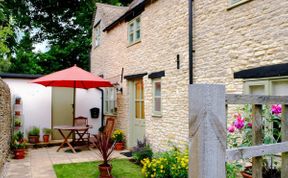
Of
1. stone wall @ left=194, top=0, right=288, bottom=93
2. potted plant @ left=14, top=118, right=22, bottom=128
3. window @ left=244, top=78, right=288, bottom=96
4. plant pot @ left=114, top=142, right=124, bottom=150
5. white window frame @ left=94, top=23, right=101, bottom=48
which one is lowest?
plant pot @ left=114, top=142, right=124, bottom=150

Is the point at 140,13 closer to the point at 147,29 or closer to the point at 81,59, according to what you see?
the point at 147,29

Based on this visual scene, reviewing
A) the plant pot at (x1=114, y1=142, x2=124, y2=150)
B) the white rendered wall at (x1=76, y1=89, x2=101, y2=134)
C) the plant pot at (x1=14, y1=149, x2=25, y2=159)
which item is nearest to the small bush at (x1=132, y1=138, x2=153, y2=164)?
the plant pot at (x1=114, y1=142, x2=124, y2=150)

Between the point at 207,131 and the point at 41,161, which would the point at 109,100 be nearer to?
the point at 41,161

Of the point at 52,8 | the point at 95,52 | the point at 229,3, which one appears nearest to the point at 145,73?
the point at 229,3

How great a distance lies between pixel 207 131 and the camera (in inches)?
68.3

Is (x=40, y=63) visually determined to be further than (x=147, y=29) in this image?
Yes

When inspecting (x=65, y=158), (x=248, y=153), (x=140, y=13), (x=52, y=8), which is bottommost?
(x=65, y=158)

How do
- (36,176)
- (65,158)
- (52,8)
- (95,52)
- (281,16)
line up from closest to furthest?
(281,16)
(36,176)
(65,158)
(95,52)
(52,8)

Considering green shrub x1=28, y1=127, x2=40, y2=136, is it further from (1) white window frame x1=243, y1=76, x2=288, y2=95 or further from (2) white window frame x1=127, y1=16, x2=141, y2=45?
(1) white window frame x1=243, y1=76, x2=288, y2=95

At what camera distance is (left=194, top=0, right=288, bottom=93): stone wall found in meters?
4.96

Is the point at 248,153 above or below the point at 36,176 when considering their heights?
above

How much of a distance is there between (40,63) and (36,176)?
16.4 metres

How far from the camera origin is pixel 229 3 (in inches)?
239

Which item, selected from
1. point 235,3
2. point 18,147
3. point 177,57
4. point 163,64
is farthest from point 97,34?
point 235,3
